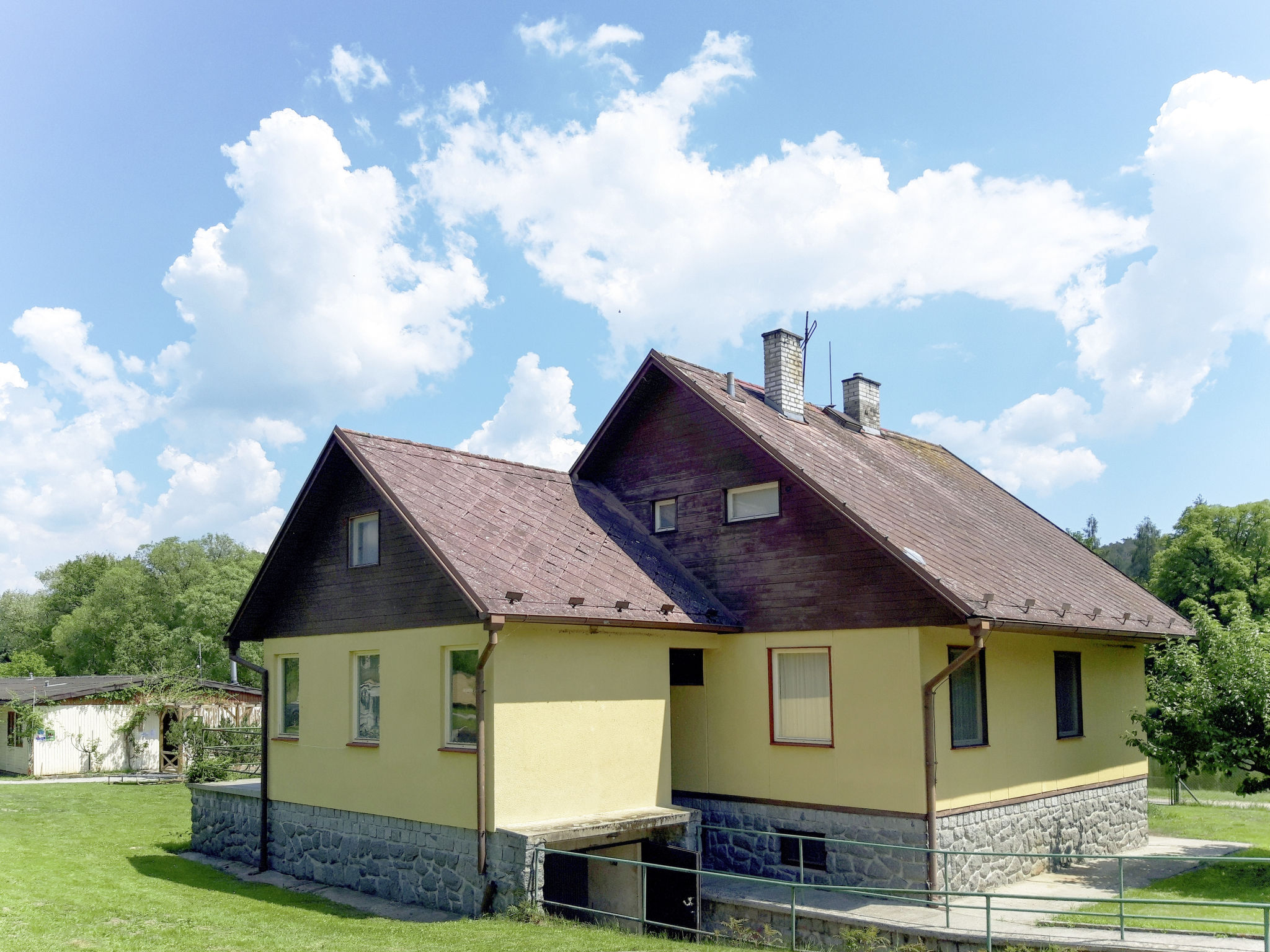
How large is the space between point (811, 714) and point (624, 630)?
2806mm

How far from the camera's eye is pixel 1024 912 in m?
11.4

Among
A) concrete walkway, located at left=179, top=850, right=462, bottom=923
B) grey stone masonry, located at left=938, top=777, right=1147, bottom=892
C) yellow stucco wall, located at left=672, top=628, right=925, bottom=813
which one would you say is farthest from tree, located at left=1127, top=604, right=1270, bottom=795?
concrete walkway, located at left=179, top=850, right=462, bottom=923

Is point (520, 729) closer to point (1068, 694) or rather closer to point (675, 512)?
point (675, 512)

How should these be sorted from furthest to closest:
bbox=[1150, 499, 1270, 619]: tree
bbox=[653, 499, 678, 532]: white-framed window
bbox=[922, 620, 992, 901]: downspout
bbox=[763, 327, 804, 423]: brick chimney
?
1. bbox=[1150, 499, 1270, 619]: tree
2. bbox=[763, 327, 804, 423]: brick chimney
3. bbox=[653, 499, 678, 532]: white-framed window
4. bbox=[922, 620, 992, 901]: downspout

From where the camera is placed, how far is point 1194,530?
38.0m

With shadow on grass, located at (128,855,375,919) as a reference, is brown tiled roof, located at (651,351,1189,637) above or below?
above

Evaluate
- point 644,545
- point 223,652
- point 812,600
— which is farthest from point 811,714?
point 223,652

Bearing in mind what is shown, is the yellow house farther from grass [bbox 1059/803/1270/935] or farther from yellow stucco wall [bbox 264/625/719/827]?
grass [bbox 1059/803/1270/935]

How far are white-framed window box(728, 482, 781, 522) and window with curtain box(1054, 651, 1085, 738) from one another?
16.8ft

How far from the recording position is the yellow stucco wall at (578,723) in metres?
12.5

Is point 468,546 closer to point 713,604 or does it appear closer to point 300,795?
point 713,604

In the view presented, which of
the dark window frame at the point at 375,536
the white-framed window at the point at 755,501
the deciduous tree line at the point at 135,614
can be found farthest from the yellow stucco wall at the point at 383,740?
the deciduous tree line at the point at 135,614

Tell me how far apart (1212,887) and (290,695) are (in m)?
13.8

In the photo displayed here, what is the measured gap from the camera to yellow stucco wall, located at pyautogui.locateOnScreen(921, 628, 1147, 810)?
13.2 meters
